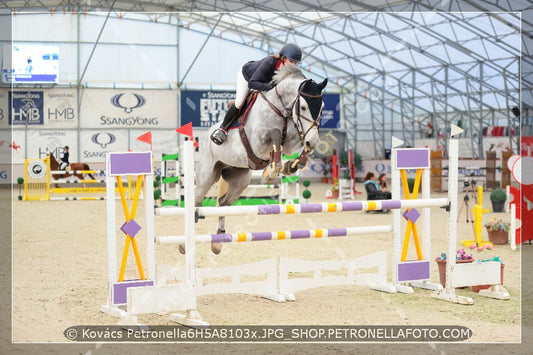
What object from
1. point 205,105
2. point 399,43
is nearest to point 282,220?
point 399,43

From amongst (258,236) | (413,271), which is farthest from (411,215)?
(258,236)

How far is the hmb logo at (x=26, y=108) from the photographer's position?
2417cm

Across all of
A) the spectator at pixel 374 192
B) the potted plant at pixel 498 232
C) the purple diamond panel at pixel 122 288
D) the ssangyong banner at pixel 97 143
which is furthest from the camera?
the ssangyong banner at pixel 97 143

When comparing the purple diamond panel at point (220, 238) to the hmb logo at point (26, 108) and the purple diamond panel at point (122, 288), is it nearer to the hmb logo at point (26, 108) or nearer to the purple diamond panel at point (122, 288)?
the purple diamond panel at point (122, 288)

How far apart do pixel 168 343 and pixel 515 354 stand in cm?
194

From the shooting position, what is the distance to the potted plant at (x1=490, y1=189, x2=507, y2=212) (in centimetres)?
1205

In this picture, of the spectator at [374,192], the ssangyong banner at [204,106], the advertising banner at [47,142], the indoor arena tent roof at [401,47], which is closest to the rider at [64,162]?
the indoor arena tent roof at [401,47]

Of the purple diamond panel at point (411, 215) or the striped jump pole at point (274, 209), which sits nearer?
the striped jump pole at point (274, 209)

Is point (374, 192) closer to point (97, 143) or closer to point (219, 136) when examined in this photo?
point (219, 136)

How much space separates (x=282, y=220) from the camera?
1138cm

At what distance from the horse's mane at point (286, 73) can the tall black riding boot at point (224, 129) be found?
378 millimetres

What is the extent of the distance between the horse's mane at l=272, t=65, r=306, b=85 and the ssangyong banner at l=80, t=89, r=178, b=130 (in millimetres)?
21731

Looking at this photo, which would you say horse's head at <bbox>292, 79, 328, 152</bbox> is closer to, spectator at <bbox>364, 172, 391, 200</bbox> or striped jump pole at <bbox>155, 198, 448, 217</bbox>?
striped jump pole at <bbox>155, 198, 448, 217</bbox>

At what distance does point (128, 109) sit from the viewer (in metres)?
25.0
